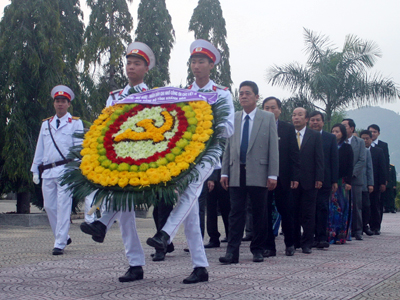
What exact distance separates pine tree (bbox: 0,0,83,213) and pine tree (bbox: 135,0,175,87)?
18.8m

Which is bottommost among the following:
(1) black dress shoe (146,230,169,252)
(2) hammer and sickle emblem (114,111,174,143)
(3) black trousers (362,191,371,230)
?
(1) black dress shoe (146,230,169,252)

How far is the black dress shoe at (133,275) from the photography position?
5.18 metres

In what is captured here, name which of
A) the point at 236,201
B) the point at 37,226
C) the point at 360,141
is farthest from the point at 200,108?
the point at 37,226

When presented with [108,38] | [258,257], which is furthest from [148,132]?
[108,38]

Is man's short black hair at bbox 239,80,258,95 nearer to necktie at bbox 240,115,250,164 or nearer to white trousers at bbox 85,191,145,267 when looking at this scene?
necktie at bbox 240,115,250,164

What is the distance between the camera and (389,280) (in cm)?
546

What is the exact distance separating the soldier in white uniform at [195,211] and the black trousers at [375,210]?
8.07 metres

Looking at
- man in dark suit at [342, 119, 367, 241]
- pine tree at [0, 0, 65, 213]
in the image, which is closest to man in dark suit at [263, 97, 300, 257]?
man in dark suit at [342, 119, 367, 241]

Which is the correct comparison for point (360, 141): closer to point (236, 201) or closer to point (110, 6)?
point (236, 201)

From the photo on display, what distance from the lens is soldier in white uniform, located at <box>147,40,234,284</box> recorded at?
15.8 feet

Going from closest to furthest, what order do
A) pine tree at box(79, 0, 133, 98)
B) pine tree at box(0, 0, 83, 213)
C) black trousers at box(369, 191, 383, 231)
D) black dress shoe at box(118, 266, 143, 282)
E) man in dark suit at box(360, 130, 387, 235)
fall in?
black dress shoe at box(118, 266, 143, 282), black trousers at box(369, 191, 383, 231), man in dark suit at box(360, 130, 387, 235), pine tree at box(0, 0, 83, 213), pine tree at box(79, 0, 133, 98)

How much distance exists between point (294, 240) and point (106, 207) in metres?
4.52

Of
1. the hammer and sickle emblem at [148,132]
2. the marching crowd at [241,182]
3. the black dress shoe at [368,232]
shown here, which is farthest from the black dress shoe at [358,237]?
the hammer and sickle emblem at [148,132]

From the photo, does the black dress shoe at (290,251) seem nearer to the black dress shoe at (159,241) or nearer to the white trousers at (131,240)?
the white trousers at (131,240)
